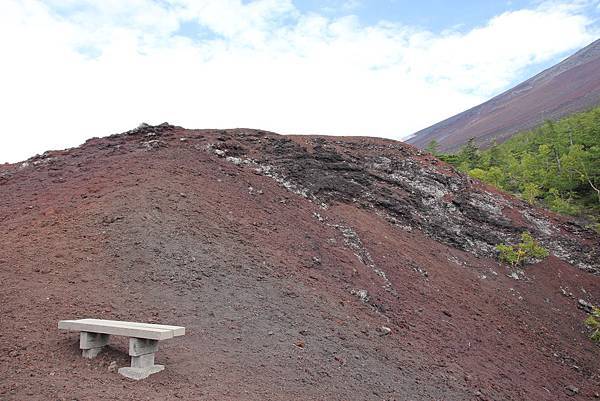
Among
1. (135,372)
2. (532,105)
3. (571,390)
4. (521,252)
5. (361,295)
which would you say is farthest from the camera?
(532,105)

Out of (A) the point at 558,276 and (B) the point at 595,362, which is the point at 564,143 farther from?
(B) the point at 595,362

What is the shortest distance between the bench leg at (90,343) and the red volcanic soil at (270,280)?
105 millimetres

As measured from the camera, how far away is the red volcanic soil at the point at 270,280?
223 inches

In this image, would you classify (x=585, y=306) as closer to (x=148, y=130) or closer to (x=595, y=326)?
(x=595, y=326)

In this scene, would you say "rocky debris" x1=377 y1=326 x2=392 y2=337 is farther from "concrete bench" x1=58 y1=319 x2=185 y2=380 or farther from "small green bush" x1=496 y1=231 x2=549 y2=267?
"small green bush" x1=496 y1=231 x2=549 y2=267

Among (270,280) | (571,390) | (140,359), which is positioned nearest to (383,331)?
(270,280)

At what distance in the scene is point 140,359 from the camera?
4.84 meters

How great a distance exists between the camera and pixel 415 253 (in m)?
12.4

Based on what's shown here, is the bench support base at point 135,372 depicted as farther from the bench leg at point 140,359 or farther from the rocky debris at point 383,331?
the rocky debris at point 383,331

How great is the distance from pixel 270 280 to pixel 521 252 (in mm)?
9613

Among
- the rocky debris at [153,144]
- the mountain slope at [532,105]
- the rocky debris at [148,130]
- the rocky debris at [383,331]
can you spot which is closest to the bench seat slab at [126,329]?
the rocky debris at [383,331]

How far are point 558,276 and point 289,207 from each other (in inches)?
363

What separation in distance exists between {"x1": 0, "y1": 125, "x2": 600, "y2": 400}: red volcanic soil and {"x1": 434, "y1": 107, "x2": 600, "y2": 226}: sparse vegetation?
13.8 meters

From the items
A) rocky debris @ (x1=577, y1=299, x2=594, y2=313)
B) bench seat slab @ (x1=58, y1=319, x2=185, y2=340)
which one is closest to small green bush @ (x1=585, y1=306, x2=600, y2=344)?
rocky debris @ (x1=577, y1=299, x2=594, y2=313)
